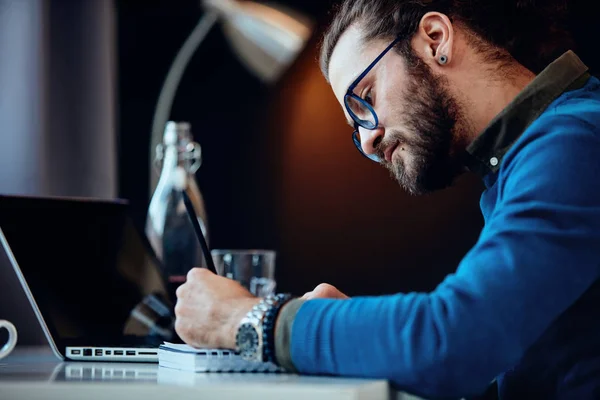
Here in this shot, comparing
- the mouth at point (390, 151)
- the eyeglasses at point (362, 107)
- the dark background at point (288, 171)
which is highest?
the eyeglasses at point (362, 107)

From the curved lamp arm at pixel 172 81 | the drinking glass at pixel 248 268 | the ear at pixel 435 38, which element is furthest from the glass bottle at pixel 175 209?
the ear at pixel 435 38

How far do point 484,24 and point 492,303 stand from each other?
61 cm

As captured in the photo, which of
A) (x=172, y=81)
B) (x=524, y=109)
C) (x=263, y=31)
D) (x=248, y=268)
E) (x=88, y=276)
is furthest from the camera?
(x=172, y=81)

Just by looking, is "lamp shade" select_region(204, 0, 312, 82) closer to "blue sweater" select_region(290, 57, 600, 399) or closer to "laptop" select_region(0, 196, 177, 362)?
"laptop" select_region(0, 196, 177, 362)

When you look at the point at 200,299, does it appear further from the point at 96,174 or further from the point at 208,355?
the point at 96,174

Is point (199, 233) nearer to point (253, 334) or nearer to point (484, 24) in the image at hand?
point (253, 334)

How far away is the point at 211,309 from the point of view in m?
0.89

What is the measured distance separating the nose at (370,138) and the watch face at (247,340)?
1.49ft

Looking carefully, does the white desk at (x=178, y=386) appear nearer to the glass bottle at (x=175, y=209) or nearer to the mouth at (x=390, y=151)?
the mouth at (x=390, y=151)

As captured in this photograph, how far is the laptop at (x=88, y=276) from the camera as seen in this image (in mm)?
1203

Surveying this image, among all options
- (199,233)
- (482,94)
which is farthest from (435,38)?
(199,233)

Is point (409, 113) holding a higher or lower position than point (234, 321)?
higher

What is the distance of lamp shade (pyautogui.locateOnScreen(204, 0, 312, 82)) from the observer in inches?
78.7

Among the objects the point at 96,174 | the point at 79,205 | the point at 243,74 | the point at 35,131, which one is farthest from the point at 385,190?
the point at 79,205
